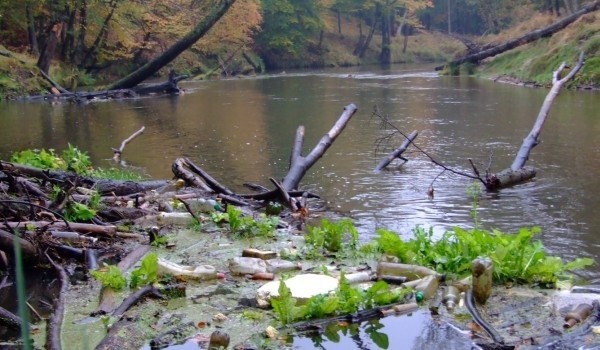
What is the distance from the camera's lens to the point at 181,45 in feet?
82.7

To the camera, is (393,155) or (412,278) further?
(393,155)

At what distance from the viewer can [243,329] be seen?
4.87m

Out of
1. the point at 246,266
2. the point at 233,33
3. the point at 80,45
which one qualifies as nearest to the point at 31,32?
the point at 80,45

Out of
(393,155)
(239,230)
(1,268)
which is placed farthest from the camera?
(393,155)

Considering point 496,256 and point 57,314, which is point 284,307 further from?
point 496,256

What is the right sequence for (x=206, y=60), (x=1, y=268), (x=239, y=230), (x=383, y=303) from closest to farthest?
(x=383, y=303)
(x=1, y=268)
(x=239, y=230)
(x=206, y=60)

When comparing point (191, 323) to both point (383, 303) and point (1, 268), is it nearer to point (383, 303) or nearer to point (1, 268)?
point (383, 303)

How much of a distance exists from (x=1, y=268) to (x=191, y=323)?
6.69ft

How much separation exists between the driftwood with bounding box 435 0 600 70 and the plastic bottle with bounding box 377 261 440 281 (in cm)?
2900

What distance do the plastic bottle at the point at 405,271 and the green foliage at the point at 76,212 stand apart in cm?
305

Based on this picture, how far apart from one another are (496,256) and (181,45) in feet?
68.6

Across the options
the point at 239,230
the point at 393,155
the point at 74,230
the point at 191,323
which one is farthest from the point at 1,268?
the point at 393,155

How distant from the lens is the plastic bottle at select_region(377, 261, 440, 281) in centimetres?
578

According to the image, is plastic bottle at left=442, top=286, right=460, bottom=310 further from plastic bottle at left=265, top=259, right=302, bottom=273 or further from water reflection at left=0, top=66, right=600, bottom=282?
water reflection at left=0, top=66, right=600, bottom=282
